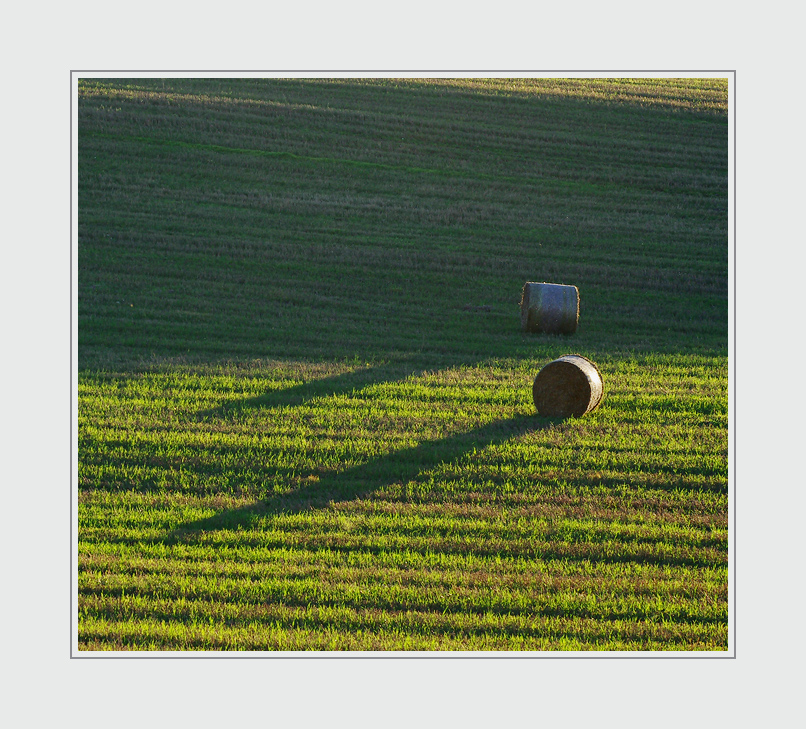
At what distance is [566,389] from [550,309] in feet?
17.4

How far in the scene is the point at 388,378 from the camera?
1401cm

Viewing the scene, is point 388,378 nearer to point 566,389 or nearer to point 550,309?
point 566,389

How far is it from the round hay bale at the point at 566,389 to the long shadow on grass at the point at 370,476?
278 mm

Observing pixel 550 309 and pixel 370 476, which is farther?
pixel 550 309

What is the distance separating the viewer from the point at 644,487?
9.90m

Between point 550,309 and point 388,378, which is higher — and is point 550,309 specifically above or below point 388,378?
above

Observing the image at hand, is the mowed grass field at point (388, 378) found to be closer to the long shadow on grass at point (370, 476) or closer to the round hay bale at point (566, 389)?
the long shadow on grass at point (370, 476)

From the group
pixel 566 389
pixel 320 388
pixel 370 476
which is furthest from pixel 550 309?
pixel 370 476

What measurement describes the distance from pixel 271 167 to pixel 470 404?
1784 cm

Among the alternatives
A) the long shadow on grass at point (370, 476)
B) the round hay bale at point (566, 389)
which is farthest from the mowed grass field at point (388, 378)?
the round hay bale at point (566, 389)

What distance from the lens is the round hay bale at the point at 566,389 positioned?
1207 cm

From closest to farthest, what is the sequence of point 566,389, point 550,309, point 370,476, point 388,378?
1. point 370,476
2. point 566,389
3. point 388,378
4. point 550,309

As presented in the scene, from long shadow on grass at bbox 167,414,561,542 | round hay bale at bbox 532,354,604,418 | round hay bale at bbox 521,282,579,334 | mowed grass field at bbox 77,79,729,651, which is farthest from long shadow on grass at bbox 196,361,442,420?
round hay bale at bbox 521,282,579,334

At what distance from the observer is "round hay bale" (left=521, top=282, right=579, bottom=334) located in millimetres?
17125
